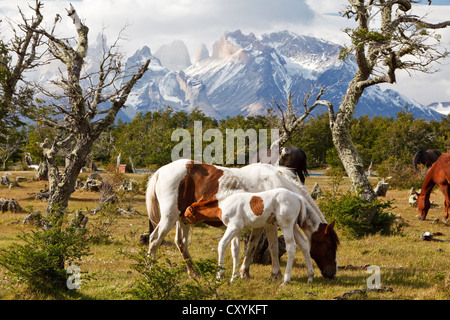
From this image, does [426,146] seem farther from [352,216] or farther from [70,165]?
[70,165]

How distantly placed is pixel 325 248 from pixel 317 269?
134 centimetres

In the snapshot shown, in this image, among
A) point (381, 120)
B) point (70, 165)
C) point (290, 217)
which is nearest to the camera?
point (290, 217)

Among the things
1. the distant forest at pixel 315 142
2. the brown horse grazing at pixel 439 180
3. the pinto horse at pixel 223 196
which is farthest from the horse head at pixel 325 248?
the distant forest at pixel 315 142

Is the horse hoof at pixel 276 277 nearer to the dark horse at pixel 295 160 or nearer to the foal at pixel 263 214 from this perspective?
the foal at pixel 263 214

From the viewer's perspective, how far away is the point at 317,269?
31.2 feet

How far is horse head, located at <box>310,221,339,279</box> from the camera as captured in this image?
8344 mm

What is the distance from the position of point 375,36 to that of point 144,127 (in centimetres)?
5720

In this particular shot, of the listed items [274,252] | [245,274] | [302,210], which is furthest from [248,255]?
[302,210]

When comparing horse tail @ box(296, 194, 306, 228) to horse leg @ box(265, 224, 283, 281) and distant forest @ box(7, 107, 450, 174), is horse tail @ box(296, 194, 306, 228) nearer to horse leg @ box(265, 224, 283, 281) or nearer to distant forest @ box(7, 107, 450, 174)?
horse leg @ box(265, 224, 283, 281)

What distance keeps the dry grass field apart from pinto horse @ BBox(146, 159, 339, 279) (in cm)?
59

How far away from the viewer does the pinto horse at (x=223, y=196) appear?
841 centimetres

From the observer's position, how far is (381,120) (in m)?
74.1

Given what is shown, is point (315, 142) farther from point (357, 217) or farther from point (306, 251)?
point (306, 251)
